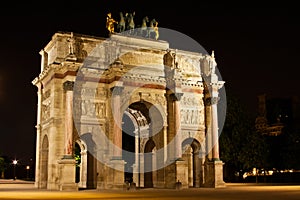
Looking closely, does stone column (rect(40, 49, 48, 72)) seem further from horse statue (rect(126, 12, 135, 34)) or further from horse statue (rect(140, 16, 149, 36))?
horse statue (rect(140, 16, 149, 36))

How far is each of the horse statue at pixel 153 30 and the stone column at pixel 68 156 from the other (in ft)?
28.5

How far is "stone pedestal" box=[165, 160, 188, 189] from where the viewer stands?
3203 cm

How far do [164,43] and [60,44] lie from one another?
867cm

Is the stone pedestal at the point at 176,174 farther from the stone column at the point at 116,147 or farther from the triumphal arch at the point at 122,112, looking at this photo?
the stone column at the point at 116,147

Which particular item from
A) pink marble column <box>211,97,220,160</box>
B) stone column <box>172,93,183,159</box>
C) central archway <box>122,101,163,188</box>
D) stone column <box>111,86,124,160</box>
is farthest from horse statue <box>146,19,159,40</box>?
pink marble column <box>211,97,220,160</box>

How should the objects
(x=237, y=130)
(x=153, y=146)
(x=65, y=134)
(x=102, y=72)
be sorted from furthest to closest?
(x=237, y=130), (x=153, y=146), (x=102, y=72), (x=65, y=134)

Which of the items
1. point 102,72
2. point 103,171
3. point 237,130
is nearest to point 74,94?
point 102,72

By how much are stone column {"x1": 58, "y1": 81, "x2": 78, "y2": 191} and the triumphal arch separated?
6 cm

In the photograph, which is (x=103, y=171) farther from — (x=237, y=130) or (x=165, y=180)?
(x=237, y=130)

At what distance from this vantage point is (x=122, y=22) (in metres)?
34.2

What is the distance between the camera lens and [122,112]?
32.2m

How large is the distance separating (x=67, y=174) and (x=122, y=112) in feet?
20.7

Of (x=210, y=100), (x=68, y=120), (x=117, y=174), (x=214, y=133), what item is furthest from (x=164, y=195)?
(x=210, y=100)

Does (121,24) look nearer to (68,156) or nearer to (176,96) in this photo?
(176,96)
